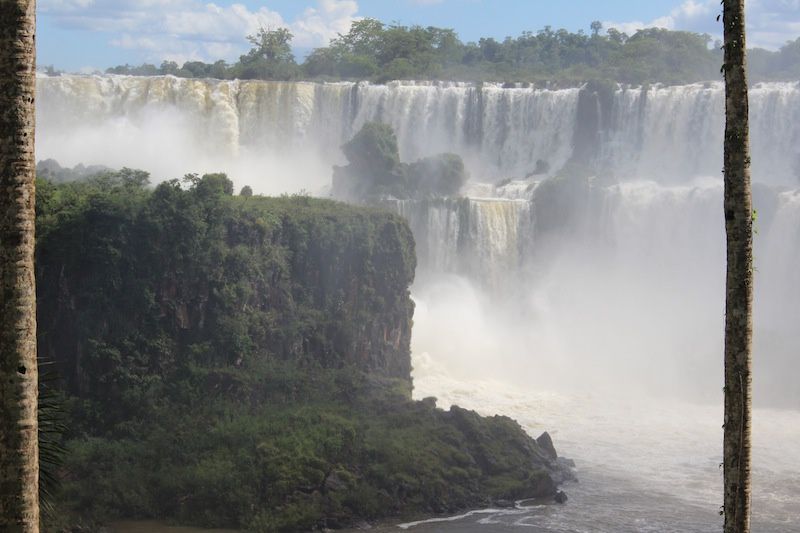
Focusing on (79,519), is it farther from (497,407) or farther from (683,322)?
(683,322)

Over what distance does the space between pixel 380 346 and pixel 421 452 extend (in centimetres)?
689

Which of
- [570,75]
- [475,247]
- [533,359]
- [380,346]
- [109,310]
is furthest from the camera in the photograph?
[570,75]

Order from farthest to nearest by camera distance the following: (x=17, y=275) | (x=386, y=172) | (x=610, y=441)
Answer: (x=386, y=172), (x=610, y=441), (x=17, y=275)

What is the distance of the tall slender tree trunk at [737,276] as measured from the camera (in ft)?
31.9

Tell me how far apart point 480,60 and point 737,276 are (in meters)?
73.0

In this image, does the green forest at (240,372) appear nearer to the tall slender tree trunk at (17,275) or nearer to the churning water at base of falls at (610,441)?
the churning water at base of falls at (610,441)

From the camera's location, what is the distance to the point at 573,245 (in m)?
47.2

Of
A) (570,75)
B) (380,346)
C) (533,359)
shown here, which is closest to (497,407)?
(380,346)

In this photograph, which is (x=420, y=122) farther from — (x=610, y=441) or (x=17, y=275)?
(x=17, y=275)

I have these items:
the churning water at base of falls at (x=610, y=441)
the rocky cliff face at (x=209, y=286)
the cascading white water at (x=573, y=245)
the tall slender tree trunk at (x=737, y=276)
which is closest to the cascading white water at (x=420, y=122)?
the cascading white water at (x=573, y=245)

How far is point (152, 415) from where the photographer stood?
29406mm

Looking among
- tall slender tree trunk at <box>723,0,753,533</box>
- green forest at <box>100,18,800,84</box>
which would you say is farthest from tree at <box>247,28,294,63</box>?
tall slender tree trunk at <box>723,0,753,533</box>

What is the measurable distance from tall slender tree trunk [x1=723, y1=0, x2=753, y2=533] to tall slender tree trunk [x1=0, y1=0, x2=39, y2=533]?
16.5 ft

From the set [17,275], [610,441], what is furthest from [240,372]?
[17,275]
